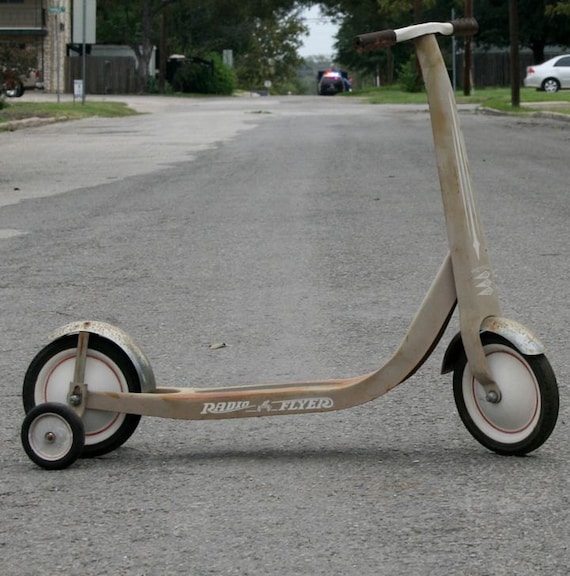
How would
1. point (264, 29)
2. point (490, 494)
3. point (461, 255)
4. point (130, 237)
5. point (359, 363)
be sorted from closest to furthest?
1. point (490, 494)
2. point (461, 255)
3. point (359, 363)
4. point (130, 237)
5. point (264, 29)

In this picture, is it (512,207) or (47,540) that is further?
(512,207)

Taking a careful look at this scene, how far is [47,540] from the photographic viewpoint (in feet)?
11.4

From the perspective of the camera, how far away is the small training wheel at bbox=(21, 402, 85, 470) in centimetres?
414

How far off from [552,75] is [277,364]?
5135 centimetres

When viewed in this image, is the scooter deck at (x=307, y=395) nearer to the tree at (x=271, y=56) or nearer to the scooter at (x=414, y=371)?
the scooter at (x=414, y=371)

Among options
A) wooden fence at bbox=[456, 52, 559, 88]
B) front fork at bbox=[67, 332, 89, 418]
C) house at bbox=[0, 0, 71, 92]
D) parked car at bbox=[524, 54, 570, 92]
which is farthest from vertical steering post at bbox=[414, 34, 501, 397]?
wooden fence at bbox=[456, 52, 559, 88]

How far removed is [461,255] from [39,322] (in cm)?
309

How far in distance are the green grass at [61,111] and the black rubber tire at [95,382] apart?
26638 mm

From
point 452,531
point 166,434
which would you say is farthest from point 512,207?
point 452,531

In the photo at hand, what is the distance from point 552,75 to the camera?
55.1m

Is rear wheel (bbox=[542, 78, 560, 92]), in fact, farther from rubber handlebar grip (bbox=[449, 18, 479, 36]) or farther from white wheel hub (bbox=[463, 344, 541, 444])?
white wheel hub (bbox=[463, 344, 541, 444])

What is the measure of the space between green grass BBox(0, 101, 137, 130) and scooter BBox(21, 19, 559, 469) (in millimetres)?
26716

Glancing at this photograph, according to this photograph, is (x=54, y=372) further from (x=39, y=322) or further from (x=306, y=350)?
(x=39, y=322)

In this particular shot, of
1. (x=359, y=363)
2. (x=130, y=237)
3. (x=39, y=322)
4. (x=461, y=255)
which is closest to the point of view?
(x=461, y=255)
